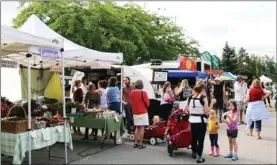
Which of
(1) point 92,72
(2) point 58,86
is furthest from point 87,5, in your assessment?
(2) point 58,86

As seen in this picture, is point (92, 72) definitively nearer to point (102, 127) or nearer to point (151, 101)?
point (151, 101)

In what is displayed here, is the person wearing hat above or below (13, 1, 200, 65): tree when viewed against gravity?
below

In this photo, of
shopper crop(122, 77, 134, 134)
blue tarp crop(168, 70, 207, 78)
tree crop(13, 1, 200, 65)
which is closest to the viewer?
shopper crop(122, 77, 134, 134)

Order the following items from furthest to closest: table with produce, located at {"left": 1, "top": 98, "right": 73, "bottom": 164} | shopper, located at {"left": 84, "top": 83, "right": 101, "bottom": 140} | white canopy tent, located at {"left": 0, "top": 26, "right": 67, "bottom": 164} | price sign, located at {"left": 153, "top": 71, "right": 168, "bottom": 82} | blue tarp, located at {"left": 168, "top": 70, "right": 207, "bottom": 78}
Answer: blue tarp, located at {"left": 168, "top": 70, "right": 207, "bottom": 78}
price sign, located at {"left": 153, "top": 71, "right": 168, "bottom": 82}
shopper, located at {"left": 84, "top": 83, "right": 101, "bottom": 140}
table with produce, located at {"left": 1, "top": 98, "right": 73, "bottom": 164}
white canopy tent, located at {"left": 0, "top": 26, "right": 67, "bottom": 164}

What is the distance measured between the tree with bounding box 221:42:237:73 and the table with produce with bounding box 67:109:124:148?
47.6 meters

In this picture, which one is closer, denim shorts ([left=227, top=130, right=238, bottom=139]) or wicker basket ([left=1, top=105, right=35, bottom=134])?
wicker basket ([left=1, top=105, right=35, bottom=134])

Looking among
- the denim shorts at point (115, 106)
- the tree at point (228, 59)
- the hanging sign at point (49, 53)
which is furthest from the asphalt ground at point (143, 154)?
the tree at point (228, 59)

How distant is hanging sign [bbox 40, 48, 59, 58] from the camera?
20.8 ft

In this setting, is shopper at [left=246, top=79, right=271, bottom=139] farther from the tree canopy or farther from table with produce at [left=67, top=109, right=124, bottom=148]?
the tree canopy

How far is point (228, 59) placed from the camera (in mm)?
57031

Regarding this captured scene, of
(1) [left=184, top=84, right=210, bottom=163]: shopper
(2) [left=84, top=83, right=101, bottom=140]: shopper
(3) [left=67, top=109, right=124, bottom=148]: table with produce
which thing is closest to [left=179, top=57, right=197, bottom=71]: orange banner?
(2) [left=84, top=83, right=101, bottom=140]: shopper

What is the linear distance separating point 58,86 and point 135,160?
8.10 meters

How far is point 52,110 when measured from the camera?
8.60 metres

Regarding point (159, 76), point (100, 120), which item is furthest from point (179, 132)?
point (159, 76)
